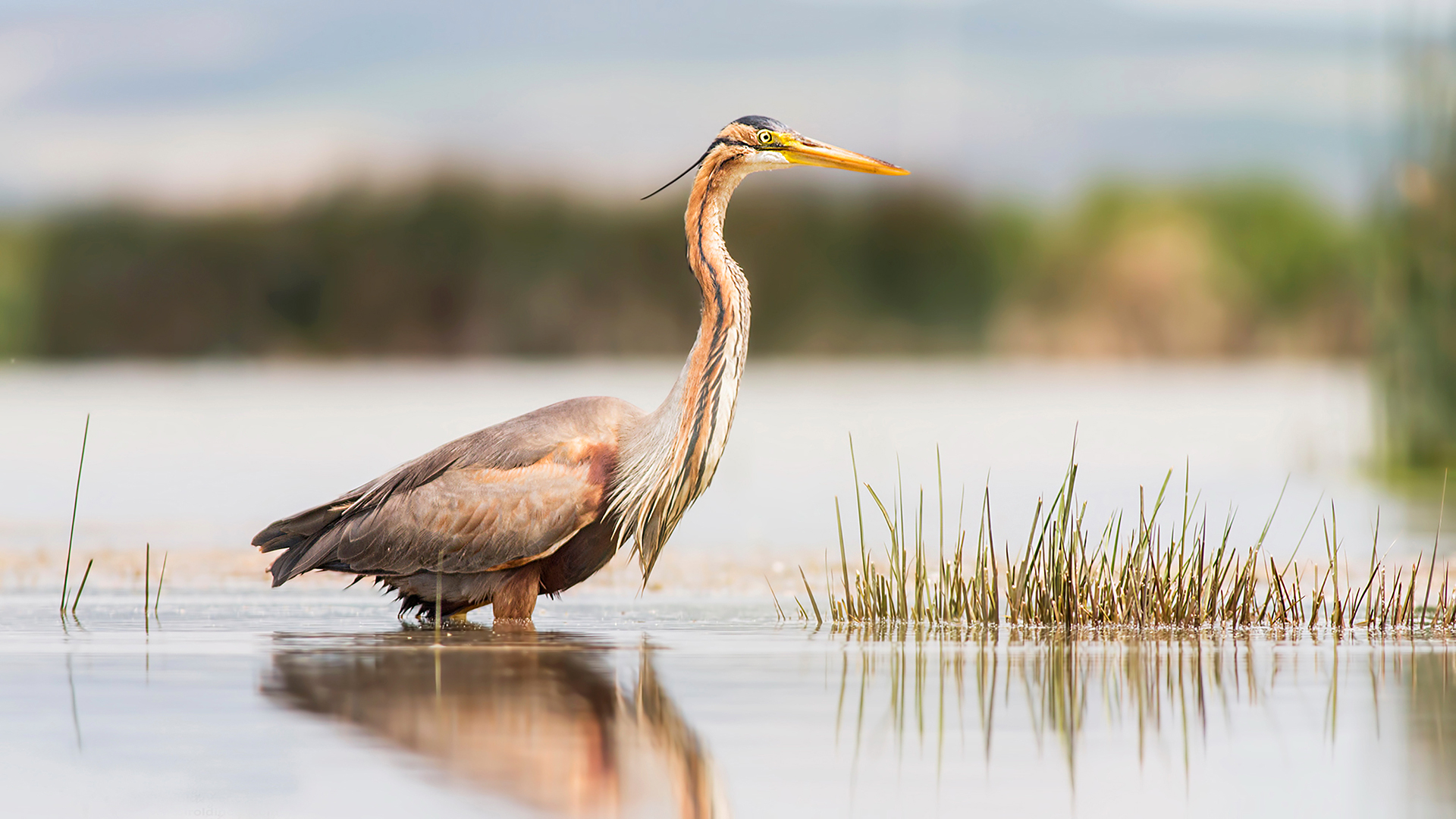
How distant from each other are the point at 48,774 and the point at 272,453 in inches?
570

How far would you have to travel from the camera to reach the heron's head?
8406 millimetres

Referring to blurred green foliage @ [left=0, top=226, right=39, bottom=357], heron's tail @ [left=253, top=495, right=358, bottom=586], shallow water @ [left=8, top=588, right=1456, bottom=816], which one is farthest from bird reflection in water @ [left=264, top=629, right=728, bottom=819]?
blurred green foliage @ [left=0, top=226, right=39, bottom=357]

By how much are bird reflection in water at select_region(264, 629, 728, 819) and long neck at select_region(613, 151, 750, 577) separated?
3.35 ft

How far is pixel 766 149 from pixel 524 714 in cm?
374

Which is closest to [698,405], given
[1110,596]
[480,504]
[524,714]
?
[480,504]

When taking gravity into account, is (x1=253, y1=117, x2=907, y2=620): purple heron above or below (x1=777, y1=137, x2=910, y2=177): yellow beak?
below

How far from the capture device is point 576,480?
823 cm

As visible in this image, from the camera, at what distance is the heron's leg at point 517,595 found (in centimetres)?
836

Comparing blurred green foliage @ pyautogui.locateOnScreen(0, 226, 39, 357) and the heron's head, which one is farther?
blurred green foliage @ pyautogui.locateOnScreen(0, 226, 39, 357)

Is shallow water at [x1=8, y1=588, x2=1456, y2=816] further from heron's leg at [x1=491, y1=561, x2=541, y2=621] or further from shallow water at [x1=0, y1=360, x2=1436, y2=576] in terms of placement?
shallow water at [x1=0, y1=360, x2=1436, y2=576]

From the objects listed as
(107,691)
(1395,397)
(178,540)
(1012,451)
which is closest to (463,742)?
(107,691)

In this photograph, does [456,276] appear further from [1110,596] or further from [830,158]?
[1110,596]

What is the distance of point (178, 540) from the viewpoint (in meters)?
12.1

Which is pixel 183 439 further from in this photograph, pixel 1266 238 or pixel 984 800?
pixel 1266 238
